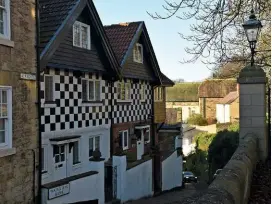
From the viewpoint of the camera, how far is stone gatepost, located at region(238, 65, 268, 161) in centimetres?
888

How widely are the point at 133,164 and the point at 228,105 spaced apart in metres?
37.6

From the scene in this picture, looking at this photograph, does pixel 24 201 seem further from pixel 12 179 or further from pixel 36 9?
pixel 36 9

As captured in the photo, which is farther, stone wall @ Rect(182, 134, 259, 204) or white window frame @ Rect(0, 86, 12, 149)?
white window frame @ Rect(0, 86, 12, 149)

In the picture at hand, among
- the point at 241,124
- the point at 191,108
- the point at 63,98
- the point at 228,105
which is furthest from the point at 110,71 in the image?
the point at 191,108

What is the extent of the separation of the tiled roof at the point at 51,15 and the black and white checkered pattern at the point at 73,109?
4.13 ft

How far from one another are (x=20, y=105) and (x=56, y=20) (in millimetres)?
4072

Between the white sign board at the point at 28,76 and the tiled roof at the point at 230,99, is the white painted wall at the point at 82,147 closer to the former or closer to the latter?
the white sign board at the point at 28,76

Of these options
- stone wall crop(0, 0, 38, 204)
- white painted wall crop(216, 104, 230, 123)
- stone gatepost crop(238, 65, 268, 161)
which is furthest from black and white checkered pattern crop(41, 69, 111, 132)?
white painted wall crop(216, 104, 230, 123)

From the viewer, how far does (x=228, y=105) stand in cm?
5081

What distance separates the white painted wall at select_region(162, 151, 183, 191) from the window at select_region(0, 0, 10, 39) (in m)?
12.5

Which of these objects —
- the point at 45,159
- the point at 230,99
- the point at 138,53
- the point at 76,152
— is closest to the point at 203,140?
the point at 230,99

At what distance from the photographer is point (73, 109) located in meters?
14.4

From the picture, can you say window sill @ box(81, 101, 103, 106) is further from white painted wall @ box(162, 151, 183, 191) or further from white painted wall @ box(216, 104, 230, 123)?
white painted wall @ box(216, 104, 230, 123)

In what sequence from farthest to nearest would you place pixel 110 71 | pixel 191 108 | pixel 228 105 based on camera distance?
pixel 191 108, pixel 228 105, pixel 110 71
